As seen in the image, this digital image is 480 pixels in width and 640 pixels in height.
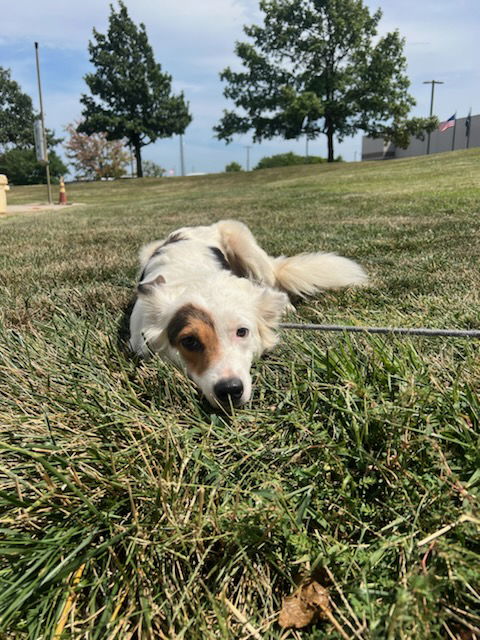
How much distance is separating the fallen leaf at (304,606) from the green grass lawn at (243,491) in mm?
21

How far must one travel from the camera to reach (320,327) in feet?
7.04

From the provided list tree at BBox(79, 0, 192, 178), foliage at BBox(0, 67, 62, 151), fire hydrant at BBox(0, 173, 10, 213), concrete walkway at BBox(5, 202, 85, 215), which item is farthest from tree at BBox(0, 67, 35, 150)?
fire hydrant at BBox(0, 173, 10, 213)

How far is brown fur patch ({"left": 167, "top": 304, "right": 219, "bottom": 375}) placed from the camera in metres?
1.95

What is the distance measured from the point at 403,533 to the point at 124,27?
161 feet

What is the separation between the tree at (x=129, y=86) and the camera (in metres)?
39.9

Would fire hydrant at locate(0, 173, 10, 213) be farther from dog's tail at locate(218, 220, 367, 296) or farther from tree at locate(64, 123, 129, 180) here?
tree at locate(64, 123, 129, 180)

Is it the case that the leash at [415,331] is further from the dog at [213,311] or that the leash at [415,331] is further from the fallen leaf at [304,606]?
the fallen leaf at [304,606]

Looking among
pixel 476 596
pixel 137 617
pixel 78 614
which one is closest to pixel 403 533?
pixel 476 596

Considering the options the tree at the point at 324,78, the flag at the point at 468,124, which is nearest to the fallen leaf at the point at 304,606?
the tree at the point at 324,78

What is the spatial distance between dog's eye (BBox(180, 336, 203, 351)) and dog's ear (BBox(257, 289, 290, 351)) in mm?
387

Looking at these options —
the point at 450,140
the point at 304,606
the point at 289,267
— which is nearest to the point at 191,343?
the point at 304,606

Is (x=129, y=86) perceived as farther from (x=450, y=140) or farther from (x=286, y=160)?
(x=450, y=140)

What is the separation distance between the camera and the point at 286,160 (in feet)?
156

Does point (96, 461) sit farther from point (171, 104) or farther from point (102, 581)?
point (171, 104)
